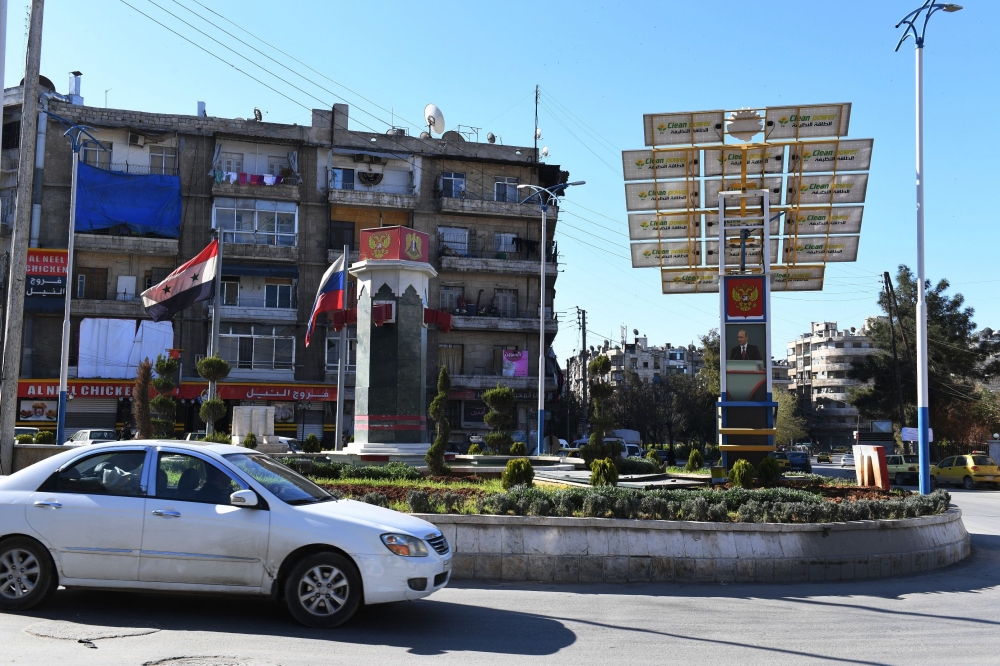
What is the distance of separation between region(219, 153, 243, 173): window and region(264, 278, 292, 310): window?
19.9ft

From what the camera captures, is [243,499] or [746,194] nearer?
[243,499]

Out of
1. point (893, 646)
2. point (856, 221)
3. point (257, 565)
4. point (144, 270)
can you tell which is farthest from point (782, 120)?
point (144, 270)

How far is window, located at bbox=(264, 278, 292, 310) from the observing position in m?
47.5

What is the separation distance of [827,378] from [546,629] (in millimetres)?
115874

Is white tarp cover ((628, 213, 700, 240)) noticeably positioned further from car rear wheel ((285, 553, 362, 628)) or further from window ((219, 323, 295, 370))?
window ((219, 323, 295, 370))

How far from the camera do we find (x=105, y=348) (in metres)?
44.4

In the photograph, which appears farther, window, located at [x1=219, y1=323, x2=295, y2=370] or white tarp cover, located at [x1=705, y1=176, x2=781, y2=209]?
window, located at [x1=219, y1=323, x2=295, y2=370]

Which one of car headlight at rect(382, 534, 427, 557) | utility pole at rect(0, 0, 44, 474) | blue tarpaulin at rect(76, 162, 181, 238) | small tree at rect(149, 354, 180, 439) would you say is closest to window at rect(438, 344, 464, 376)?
blue tarpaulin at rect(76, 162, 181, 238)

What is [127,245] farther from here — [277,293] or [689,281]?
[689,281]


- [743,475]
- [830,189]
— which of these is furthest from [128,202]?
[743,475]

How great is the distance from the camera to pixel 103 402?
44.8 metres

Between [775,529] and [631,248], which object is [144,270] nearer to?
[631,248]

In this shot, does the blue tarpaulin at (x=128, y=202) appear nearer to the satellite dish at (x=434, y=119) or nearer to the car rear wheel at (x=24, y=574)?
the satellite dish at (x=434, y=119)

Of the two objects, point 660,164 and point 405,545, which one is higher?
point 660,164
